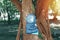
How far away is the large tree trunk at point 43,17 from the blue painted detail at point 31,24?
0.12 meters

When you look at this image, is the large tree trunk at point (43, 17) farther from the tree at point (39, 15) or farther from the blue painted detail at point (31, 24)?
the blue painted detail at point (31, 24)

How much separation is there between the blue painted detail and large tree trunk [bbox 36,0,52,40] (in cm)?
12

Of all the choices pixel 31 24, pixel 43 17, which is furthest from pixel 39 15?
pixel 31 24

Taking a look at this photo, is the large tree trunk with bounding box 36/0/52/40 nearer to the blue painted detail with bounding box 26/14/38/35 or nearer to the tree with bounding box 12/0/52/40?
the tree with bounding box 12/0/52/40

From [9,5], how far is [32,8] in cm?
245

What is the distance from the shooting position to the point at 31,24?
9.82 feet

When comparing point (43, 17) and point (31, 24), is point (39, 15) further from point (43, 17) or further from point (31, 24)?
point (31, 24)

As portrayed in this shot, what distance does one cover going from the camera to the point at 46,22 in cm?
Result: 321

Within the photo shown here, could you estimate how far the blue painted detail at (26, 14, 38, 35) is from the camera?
2990mm

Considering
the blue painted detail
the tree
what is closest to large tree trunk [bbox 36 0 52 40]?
the tree

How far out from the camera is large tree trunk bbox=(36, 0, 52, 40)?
10.0ft

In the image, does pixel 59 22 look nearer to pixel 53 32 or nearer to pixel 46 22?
pixel 53 32

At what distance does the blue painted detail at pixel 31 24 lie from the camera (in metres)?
2.99

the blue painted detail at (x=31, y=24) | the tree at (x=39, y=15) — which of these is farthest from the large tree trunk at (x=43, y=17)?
the blue painted detail at (x=31, y=24)
